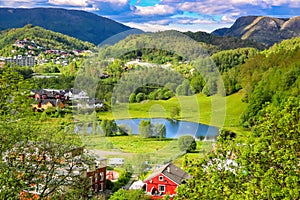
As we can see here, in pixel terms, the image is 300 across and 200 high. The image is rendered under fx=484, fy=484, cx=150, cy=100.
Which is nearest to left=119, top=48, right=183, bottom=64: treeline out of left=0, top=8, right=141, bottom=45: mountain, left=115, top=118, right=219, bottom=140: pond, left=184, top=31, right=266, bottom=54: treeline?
left=115, top=118, right=219, bottom=140: pond

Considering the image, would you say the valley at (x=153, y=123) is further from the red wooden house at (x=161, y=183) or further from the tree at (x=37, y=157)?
the red wooden house at (x=161, y=183)

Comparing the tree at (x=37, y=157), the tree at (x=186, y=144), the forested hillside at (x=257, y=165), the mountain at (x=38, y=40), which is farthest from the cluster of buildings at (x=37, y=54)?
the forested hillside at (x=257, y=165)

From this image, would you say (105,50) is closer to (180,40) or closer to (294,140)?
(180,40)

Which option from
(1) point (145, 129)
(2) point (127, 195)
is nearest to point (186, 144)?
(1) point (145, 129)

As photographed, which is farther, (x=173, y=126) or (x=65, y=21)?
(x=65, y=21)

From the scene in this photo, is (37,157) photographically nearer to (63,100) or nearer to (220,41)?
(63,100)

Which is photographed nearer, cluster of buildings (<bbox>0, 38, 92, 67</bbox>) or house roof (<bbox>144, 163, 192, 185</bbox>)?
house roof (<bbox>144, 163, 192, 185</bbox>)

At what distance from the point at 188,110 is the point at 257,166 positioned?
2066 centimetres

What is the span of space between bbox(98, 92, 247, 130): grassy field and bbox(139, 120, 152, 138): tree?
0.39 meters

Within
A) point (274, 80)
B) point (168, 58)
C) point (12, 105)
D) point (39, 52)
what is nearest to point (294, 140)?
point (12, 105)

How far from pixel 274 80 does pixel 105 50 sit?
1552cm

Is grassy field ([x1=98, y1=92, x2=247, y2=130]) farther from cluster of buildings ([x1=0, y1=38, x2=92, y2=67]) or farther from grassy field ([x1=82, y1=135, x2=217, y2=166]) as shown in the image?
cluster of buildings ([x1=0, y1=38, x2=92, y2=67])

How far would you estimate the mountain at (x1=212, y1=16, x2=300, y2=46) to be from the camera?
142625 mm

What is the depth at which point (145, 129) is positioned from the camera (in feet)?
72.9
